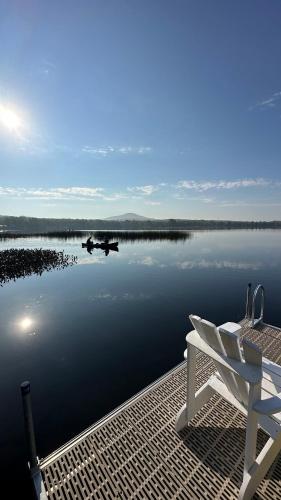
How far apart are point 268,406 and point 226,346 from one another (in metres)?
0.70

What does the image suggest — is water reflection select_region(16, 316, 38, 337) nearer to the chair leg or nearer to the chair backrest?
the chair backrest

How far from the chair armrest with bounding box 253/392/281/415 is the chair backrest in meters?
0.21

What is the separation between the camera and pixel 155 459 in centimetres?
355

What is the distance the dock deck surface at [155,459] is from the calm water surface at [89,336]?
127cm

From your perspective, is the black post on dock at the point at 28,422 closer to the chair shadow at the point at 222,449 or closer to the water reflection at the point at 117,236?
the chair shadow at the point at 222,449

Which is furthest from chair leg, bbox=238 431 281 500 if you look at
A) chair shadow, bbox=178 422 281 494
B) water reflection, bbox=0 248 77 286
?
water reflection, bbox=0 248 77 286

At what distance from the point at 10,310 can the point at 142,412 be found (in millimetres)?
10084

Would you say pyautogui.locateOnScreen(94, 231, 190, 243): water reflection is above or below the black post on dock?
above

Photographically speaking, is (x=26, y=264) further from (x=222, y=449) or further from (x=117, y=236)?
(x=117, y=236)

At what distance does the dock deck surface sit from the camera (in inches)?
123

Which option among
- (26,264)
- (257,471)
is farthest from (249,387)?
(26,264)

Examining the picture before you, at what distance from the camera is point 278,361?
605 cm

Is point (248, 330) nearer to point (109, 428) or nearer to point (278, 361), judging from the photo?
point (278, 361)

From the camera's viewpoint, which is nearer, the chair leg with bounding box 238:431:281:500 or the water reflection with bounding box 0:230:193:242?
the chair leg with bounding box 238:431:281:500
